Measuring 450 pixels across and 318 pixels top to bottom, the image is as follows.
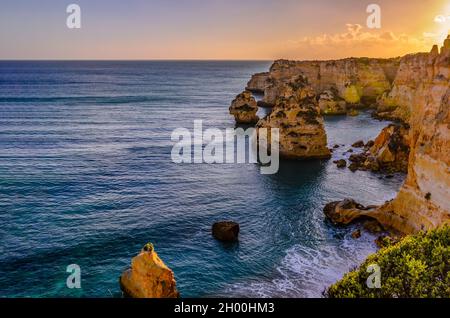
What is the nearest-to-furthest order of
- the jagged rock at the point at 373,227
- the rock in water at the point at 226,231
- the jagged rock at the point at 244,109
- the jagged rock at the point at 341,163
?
the rock in water at the point at 226,231
the jagged rock at the point at 373,227
the jagged rock at the point at 341,163
the jagged rock at the point at 244,109

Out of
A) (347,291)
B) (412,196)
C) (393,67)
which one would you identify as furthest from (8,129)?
(393,67)

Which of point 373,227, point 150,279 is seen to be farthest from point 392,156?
point 150,279

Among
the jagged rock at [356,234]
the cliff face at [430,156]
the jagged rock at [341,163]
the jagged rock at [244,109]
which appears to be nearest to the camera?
the cliff face at [430,156]

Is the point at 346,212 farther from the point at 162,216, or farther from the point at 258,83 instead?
the point at 258,83

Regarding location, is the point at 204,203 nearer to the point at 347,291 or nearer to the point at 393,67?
the point at 347,291

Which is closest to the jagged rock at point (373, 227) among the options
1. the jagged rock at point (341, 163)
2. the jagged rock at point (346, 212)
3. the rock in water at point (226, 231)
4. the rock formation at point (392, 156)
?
the jagged rock at point (346, 212)

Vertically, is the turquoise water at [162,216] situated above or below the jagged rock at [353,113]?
below

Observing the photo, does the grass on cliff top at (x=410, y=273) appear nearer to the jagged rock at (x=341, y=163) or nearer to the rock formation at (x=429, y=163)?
the rock formation at (x=429, y=163)
